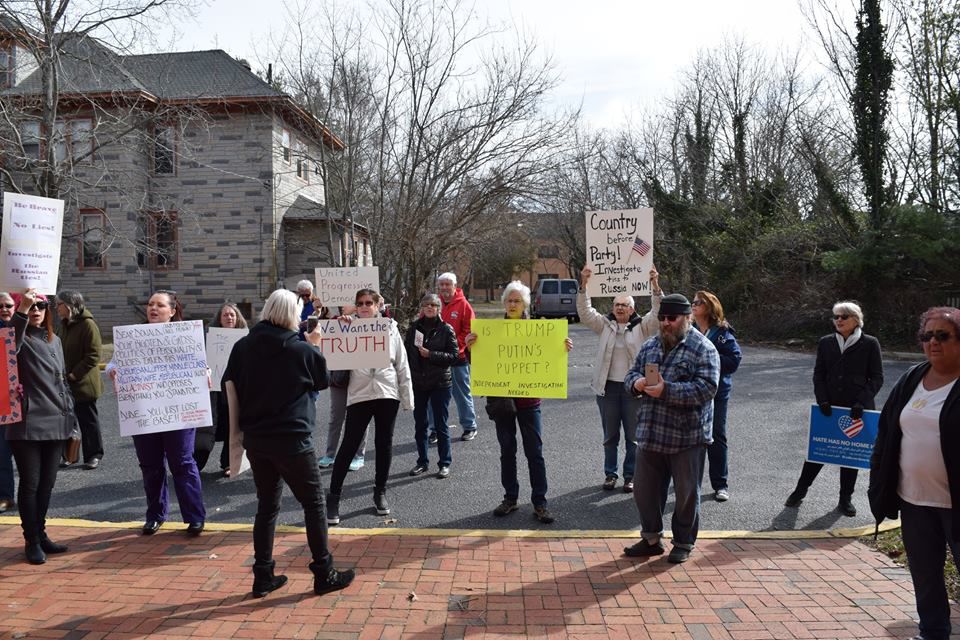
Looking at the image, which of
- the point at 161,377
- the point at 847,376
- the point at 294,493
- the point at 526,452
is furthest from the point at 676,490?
the point at 161,377

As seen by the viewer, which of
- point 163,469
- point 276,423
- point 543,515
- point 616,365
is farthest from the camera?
point 616,365

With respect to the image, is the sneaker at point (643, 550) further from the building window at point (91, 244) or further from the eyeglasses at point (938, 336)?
the building window at point (91, 244)

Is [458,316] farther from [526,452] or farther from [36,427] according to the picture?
[36,427]

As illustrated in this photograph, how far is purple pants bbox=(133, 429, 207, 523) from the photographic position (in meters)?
5.21

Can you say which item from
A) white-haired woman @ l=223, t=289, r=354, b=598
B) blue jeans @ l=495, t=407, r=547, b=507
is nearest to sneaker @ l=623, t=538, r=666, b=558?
blue jeans @ l=495, t=407, r=547, b=507

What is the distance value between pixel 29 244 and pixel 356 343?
2435 millimetres

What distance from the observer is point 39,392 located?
4.86 m

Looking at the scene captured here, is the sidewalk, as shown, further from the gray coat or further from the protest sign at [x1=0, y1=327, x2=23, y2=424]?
the protest sign at [x1=0, y1=327, x2=23, y2=424]

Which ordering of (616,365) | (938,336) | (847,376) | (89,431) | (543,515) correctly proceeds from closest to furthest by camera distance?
(938,336) < (543,515) < (847,376) < (616,365) < (89,431)

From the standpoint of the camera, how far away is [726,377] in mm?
6164

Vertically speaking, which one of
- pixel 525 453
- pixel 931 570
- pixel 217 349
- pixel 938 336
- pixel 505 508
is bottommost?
pixel 505 508

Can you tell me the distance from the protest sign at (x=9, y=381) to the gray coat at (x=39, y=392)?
0.16 feet

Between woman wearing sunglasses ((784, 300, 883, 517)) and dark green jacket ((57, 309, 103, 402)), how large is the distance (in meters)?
6.97

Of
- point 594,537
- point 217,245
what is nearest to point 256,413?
point 594,537
